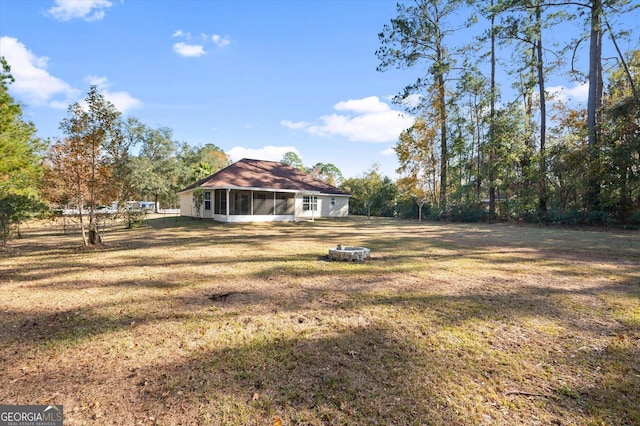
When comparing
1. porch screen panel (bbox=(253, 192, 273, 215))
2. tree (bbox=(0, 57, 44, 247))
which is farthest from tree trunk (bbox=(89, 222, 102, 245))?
porch screen panel (bbox=(253, 192, 273, 215))

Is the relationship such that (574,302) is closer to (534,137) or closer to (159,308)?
(159,308)

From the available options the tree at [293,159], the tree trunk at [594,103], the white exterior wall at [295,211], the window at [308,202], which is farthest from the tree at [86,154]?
the tree at [293,159]

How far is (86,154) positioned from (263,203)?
1148 centimetres

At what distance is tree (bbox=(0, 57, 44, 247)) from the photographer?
26.8 feet

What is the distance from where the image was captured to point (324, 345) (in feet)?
9.95

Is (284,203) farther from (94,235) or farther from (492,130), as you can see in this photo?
(492,130)

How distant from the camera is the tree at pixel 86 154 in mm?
8266

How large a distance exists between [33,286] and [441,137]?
2584 centimetres

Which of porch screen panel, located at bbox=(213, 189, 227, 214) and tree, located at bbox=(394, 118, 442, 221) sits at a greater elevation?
tree, located at bbox=(394, 118, 442, 221)

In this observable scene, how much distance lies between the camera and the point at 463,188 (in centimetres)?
2155

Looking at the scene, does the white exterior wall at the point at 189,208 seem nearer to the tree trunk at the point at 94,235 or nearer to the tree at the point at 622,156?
the tree trunk at the point at 94,235

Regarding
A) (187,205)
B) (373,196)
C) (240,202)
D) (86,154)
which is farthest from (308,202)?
(86,154)

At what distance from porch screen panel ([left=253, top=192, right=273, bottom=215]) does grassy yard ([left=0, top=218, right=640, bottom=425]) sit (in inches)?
515

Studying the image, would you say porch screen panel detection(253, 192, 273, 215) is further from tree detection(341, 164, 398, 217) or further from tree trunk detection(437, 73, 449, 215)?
tree trunk detection(437, 73, 449, 215)
